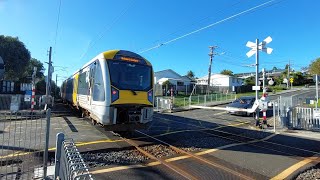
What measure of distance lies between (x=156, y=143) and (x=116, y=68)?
10.3 feet

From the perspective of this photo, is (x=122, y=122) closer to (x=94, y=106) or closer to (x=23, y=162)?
(x=94, y=106)

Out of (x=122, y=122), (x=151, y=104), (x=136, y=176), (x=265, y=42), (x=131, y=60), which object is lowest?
(x=136, y=176)

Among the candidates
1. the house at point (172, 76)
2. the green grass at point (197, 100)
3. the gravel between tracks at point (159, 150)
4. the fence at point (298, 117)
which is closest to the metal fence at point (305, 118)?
the fence at point (298, 117)

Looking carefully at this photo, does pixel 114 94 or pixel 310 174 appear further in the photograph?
pixel 114 94

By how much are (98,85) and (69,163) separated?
689 cm

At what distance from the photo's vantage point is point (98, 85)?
402 inches

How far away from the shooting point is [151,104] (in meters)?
10.6

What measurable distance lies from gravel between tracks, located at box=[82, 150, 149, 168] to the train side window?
2347 millimetres

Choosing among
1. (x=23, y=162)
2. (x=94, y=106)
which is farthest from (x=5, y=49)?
(x=23, y=162)

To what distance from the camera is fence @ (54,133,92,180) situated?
3.03 m

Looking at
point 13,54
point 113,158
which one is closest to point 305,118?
point 113,158

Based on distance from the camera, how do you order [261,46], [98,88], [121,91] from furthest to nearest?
1. [261,46]
2. [98,88]
3. [121,91]

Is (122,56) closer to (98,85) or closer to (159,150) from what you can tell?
(98,85)

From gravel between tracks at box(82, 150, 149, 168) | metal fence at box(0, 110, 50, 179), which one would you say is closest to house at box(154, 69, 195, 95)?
gravel between tracks at box(82, 150, 149, 168)
